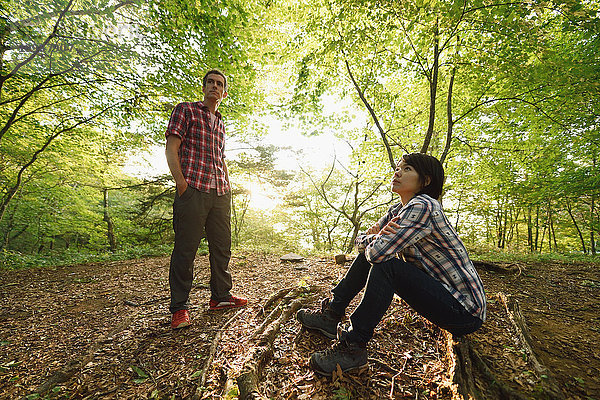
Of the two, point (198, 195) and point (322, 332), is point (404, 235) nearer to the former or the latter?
point (322, 332)

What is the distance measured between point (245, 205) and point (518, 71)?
14.0m

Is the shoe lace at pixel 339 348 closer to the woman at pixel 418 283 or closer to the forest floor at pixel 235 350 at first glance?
the woman at pixel 418 283

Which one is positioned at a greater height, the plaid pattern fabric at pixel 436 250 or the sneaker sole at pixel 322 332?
the plaid pattern fabric at pixel 436 250

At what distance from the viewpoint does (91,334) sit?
8.37ft

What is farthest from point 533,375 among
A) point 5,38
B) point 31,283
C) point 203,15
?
point 5,38

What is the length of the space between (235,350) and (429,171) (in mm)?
2334

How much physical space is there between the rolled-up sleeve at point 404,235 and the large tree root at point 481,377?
855mm

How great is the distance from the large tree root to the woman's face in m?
1.23

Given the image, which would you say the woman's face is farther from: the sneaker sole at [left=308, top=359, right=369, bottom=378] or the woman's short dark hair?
the sneaker sole at [left=308, top=359, right=369, bottom=378]

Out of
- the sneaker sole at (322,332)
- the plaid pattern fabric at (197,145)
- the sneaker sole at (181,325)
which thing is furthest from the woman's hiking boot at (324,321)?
the plaid pattern fabric at (197,145)

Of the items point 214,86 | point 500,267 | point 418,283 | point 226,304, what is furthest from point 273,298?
point 500,267

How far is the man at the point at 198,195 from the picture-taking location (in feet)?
8.20

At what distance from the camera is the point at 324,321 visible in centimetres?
216

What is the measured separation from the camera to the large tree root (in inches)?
52.3
